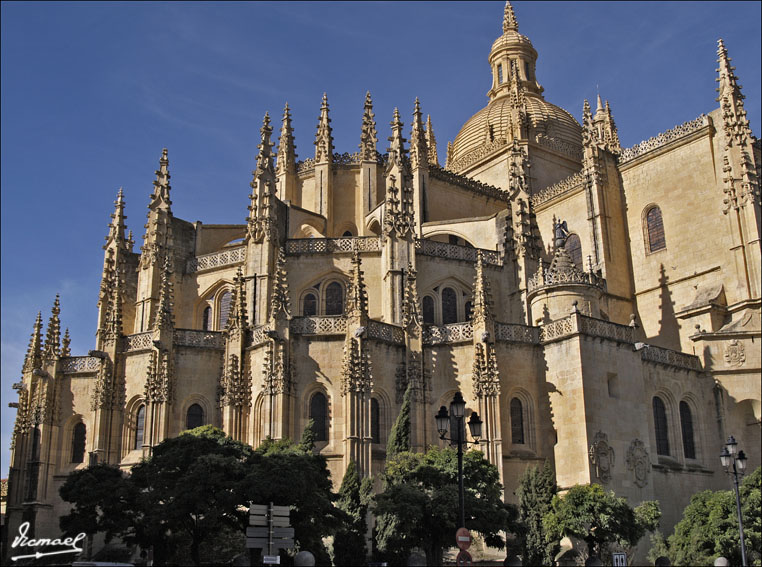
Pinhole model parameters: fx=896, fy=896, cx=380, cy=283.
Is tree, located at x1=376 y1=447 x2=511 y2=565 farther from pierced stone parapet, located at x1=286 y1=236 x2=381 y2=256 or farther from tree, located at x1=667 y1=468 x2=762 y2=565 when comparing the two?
pierced stone parapet, located at x1=286 y1=236 x2=381 y2=256

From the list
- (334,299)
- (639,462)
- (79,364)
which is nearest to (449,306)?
(334,299)

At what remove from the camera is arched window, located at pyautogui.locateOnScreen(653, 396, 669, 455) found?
38372 millimetres

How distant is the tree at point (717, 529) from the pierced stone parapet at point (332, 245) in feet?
57.9

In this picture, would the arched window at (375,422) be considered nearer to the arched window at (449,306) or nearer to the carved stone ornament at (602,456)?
the arched window at (449,306)

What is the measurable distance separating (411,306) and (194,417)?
1019 cm

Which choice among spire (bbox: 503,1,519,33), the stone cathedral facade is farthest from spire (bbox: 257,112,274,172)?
spire (bbox: 503,1,519,33)

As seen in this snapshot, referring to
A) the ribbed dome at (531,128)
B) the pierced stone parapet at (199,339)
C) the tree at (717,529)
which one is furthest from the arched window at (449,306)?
the ribbed dome at (531,128)

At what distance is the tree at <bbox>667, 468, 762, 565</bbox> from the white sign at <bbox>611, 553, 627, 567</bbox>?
2071mm

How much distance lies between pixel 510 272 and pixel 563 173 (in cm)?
1753

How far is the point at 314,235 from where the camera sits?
156 feet

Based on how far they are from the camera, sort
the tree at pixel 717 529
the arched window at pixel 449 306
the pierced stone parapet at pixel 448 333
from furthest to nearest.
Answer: the arched window at pixel 449 306 → the pierced stone parapet at pixel 448 333 → the tree at pixel 717 529

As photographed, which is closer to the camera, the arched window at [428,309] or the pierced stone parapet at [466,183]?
the arched window at [428,309]

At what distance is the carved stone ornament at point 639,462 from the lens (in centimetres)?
3512

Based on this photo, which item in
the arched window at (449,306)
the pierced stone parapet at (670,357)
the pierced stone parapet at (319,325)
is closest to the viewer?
the pierced stone parapet at (319,325)
